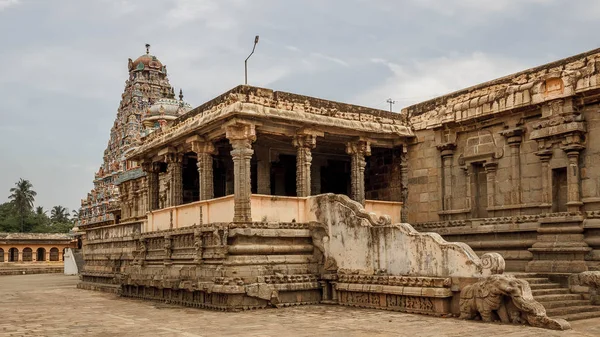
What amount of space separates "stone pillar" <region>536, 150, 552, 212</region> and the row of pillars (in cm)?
460

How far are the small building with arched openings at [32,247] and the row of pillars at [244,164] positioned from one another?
3869cm

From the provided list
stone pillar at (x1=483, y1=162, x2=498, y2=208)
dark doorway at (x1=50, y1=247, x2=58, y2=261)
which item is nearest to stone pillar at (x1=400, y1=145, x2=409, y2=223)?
stone pillar at (x1=483, y1=162, x2=498, y2=208)

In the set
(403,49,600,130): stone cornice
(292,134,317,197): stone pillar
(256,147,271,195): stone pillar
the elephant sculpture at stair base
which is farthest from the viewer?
(256,147,271,195): stone pillar

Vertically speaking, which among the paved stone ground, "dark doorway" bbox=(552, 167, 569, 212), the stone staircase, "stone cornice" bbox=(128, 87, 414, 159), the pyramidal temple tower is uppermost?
the pyramidal temple tower

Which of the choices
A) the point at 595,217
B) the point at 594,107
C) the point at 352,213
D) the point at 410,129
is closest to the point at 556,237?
the point at 595,217

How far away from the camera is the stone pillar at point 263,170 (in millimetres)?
18438

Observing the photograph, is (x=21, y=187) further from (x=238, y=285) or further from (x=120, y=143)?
(x=238, y=285)

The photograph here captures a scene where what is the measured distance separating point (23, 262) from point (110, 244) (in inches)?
1357

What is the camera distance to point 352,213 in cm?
1459

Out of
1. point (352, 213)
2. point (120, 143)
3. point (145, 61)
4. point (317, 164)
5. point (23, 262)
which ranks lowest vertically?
point (23, 262)

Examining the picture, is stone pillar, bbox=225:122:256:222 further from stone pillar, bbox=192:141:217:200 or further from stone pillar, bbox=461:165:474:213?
stone pillar, bbox=461:165:474:213

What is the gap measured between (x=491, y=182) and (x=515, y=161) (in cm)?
84

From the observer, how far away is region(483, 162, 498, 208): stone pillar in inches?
634

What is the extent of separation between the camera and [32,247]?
53.1m
